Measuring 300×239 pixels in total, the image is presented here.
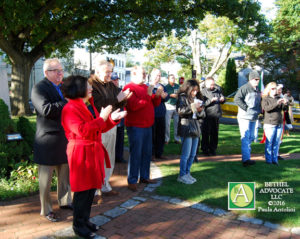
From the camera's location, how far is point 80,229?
312cm

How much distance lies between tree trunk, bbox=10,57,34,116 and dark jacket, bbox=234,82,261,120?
12674 mm

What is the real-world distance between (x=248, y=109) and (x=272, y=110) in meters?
0.65

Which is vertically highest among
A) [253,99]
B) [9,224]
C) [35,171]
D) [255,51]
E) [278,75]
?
[255,51]

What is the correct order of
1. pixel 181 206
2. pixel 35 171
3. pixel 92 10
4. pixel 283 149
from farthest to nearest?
pixel 92 10, pixel 283 149, pixel 35 171, pixel 181 206

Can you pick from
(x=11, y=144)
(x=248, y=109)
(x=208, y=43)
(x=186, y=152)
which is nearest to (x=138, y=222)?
(x=186, y=152)

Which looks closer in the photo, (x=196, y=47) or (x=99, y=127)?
(x=99, y=127)

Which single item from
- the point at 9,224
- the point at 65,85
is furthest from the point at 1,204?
the point at 65,85

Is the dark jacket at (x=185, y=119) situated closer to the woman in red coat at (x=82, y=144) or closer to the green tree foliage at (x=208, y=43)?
the woman in red coat at (x=82, y=144)

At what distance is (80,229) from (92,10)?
11.3m

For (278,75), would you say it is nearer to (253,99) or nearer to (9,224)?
(253,99)

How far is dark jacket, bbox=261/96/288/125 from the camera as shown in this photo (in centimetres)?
625

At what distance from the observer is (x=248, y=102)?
6.17 meters

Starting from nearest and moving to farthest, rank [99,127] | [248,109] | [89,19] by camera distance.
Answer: [99,127], [248,109], [89,19]

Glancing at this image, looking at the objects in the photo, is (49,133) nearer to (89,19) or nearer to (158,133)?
(158,133)
